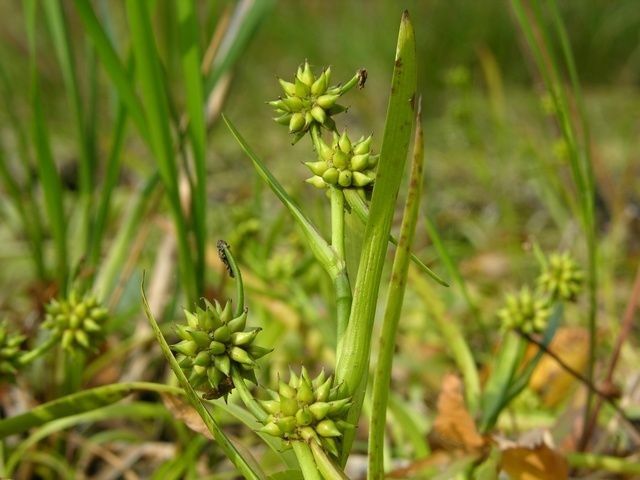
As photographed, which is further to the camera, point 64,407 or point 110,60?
point 110,60

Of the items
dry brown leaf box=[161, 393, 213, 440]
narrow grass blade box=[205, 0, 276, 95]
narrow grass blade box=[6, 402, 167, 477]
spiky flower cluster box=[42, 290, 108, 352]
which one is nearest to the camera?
dry brown leaf box=[161, 393, 213, 440]

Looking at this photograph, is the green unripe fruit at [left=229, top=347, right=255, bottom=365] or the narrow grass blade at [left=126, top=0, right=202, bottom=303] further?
the narrow grass blade at [left=126, top=0, right=202, bottom=303]

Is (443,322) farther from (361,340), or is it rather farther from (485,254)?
(485,254)

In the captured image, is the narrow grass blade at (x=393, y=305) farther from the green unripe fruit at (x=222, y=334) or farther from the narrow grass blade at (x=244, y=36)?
the narrow grass blade at (x=244, y=36)

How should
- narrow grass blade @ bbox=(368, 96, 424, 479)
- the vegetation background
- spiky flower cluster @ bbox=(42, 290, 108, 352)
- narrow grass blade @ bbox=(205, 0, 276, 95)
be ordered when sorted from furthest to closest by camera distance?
the vegetation background
narrow grass blade @ bbox=(205, 0, 276, 95)
spiky flower cluster @ bbox=(42, 290, 108, 352)
narrow grass blade @ bbox=(368, 96, 424, 479)

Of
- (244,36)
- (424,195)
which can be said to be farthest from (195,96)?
(424,195)

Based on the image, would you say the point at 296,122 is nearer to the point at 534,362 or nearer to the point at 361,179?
the point at 361,179

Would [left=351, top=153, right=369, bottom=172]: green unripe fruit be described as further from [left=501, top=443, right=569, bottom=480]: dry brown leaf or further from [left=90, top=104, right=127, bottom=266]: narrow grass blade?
[left=90, top=104, right=127, bottom=266]: narrow grass blade

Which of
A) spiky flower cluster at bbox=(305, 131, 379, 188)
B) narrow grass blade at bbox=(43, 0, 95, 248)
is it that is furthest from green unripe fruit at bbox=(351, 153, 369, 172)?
narrow grass blade at bbox=(43, 0, 95, 248)
